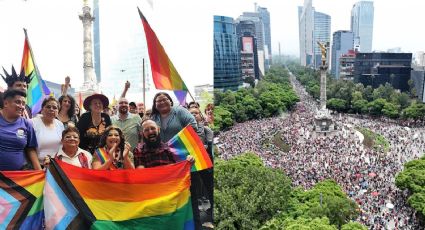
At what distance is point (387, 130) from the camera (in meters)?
51.1

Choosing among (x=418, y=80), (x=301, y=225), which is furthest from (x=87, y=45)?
(x=418, y=80)

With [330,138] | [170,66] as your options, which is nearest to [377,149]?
[330,138]

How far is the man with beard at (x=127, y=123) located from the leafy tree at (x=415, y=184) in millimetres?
19502

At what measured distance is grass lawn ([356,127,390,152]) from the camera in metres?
43.0

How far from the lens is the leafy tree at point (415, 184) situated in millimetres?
23892

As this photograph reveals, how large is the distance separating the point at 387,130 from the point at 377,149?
10.2 metres

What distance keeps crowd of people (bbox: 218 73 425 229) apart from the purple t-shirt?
64.6ft

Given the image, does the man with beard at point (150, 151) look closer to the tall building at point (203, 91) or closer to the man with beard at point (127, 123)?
the man with beard at point (127, 123)

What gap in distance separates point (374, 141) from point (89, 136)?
4159 cm

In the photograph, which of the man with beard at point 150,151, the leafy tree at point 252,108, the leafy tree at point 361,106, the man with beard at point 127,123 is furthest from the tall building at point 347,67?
the man with beard at point 150,151

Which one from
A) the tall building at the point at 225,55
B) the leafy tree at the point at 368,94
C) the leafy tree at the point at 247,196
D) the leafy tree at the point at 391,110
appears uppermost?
the tall building at the point at 225,55

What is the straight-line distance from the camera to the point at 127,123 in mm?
7496

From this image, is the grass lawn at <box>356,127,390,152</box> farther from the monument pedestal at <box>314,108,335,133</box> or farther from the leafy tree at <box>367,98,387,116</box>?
the leafy tree at <box>367,98,387,116</box>

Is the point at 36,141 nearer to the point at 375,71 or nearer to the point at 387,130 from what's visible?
the point at 387,130
